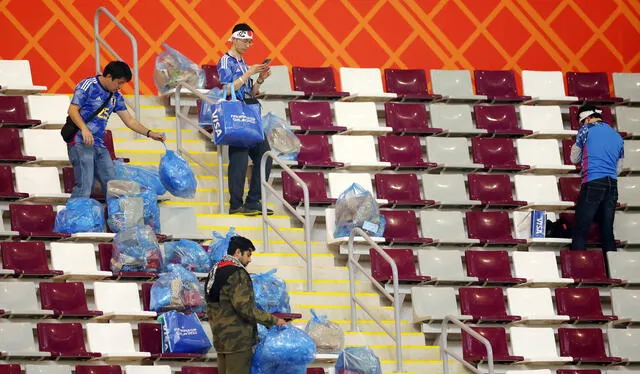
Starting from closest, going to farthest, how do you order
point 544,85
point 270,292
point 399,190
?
point 270,292
point 399,190
point 544,85

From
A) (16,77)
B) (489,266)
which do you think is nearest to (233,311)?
(489,266)

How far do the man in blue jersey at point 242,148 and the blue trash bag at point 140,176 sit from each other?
0.49 metres

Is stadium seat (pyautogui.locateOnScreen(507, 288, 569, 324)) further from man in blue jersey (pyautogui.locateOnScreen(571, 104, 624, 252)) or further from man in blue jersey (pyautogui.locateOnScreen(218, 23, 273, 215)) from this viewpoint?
man in blue jersey (pyautogui.locateOnScreen(218, 23, 273, 215))

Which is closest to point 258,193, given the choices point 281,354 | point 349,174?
point 349,174

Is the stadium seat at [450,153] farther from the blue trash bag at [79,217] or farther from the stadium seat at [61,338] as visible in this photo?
the stadium seat at [61,338]

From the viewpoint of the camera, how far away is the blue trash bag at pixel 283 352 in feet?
26.2

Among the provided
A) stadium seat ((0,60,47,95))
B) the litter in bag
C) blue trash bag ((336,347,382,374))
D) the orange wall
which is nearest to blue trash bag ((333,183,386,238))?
the litter in bag

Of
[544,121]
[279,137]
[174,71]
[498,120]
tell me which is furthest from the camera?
[544,121]

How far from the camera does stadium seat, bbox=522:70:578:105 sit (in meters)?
12.2

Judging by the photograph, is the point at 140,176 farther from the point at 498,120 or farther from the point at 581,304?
the point at 498,120

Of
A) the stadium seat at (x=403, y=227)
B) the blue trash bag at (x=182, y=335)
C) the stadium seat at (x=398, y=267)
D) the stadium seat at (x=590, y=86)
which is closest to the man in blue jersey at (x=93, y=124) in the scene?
the blue trash bag at (x=182, y=335)

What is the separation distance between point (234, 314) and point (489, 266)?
2.79 meters

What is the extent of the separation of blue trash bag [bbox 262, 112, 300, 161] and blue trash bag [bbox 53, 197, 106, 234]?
66.4 inches

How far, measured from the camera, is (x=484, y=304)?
9812 millimetres
